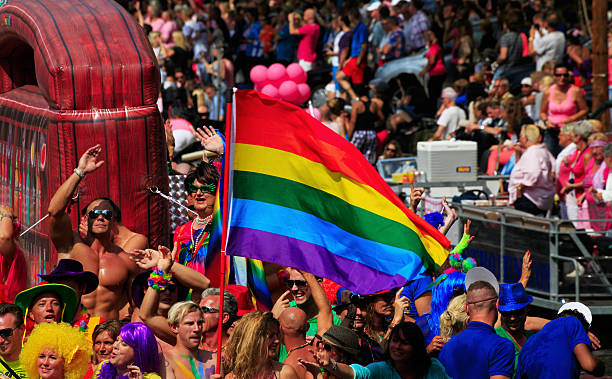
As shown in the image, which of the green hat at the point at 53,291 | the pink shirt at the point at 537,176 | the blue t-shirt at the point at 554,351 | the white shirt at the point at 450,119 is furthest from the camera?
the white shirt at the point at 450,119

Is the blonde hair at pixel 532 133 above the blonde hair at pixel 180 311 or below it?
above

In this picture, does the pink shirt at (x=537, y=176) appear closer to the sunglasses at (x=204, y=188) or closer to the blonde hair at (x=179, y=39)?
the sunglasses at (x=204, y=188)

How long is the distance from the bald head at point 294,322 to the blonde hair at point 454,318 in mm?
949

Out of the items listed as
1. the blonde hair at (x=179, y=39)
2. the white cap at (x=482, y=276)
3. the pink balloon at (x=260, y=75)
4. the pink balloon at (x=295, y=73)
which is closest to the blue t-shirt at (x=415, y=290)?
the white cap at (x=482, y=276)

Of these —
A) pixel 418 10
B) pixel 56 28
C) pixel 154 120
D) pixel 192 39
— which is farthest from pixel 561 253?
pixel 192 39

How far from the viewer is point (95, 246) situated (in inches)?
290

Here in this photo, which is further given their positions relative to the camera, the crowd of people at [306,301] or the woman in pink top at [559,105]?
the woman in pink top at [559,105]

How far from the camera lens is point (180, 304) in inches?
233

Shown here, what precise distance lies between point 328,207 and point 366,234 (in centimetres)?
29

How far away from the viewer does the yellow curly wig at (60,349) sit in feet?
18.1

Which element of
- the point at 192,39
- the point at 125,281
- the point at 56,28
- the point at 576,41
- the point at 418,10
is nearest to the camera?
the point at 125,281

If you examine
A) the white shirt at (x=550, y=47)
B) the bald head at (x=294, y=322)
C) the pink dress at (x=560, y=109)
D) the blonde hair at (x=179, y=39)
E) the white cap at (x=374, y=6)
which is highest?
the white cap at (x=374, y=6)

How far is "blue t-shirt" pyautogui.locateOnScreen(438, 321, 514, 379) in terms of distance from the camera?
5.73 meters

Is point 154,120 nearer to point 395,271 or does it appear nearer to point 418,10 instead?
point 395,271
